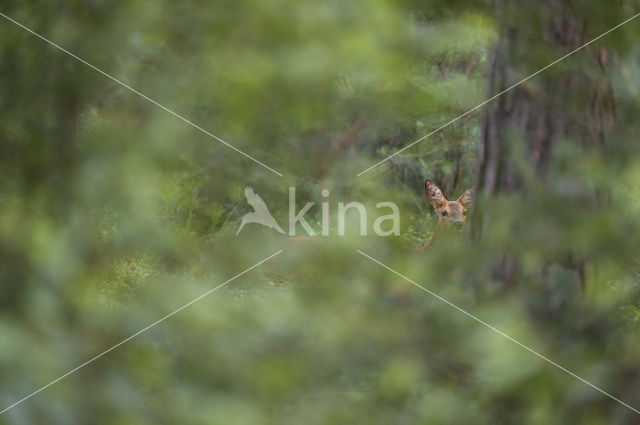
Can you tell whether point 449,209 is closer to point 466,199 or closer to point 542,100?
point 466,199

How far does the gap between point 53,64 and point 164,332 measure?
266mm

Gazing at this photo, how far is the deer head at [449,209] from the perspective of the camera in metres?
0.90

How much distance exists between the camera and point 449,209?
95cm

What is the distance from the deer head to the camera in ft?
2.94

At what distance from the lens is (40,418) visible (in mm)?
502

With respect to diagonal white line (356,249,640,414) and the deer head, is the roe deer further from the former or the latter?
diagonal white line (356,249,640,414)

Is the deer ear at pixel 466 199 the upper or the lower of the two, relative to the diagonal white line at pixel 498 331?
lower

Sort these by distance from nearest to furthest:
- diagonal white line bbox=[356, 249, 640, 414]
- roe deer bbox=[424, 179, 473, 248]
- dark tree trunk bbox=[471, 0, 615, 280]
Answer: diagonal white line bbox=[356, 249, 640, 414], dark tree trunk bbox=[471, 0, 615, 280], roe deer bbox=[424, 179, 473, 248]

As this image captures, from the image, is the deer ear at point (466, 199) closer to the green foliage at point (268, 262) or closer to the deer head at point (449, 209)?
the deer head at point (449, 209)

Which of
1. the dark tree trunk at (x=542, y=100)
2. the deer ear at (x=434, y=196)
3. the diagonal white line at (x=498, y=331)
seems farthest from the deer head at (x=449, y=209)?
the diagonal white line at (x=498, y=331)

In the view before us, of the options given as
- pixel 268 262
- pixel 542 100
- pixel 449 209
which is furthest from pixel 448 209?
pixel 268 262

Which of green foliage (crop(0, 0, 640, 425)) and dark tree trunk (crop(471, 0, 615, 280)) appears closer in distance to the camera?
green foliage (crop(0, 0, 640, 425))

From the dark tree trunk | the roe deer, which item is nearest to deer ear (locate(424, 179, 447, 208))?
the roe deer

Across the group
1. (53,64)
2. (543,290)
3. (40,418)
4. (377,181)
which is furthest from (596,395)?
(377,181)
